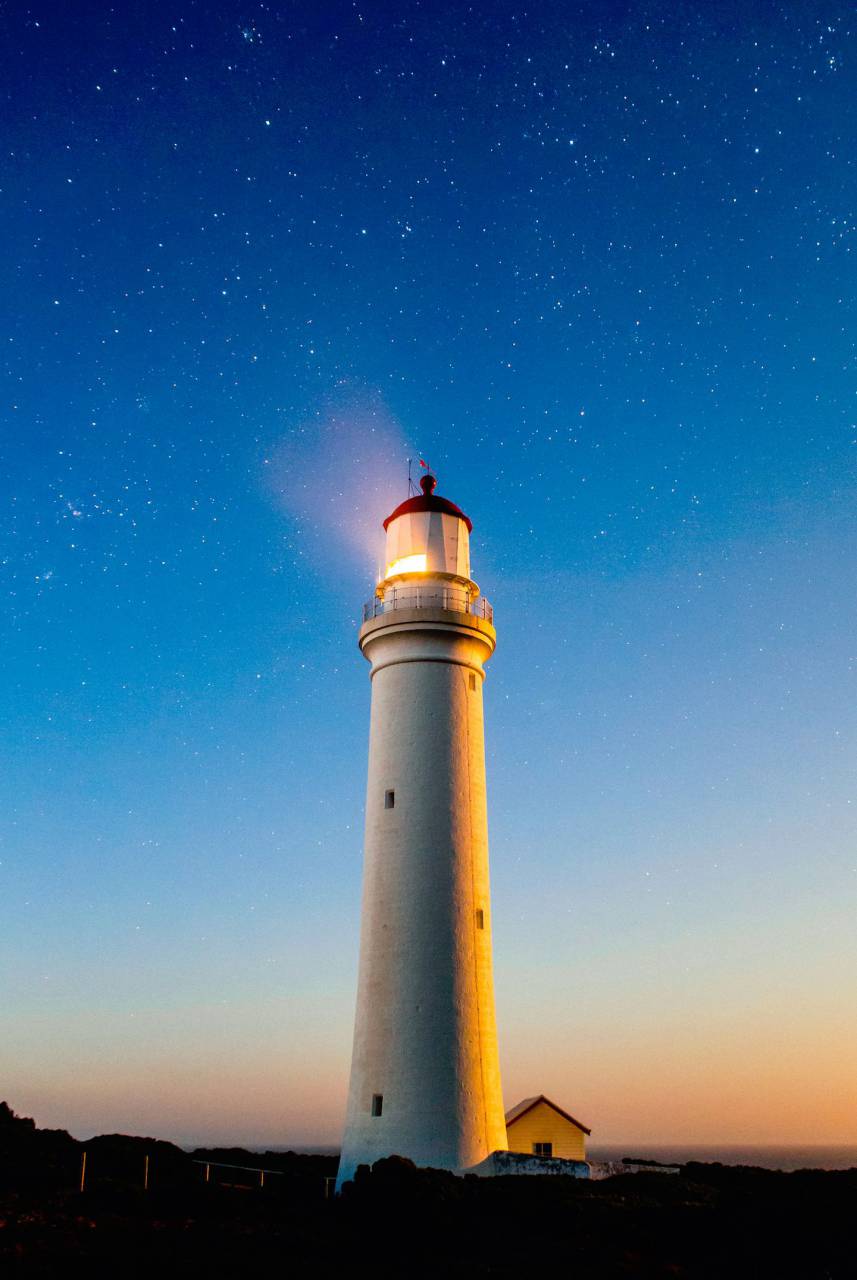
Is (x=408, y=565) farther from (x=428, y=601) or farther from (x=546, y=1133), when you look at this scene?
(x=546, y=1133)

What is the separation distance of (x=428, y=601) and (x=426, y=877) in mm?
6090

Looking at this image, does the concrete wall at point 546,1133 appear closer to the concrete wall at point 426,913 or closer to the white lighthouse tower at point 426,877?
the white lighthouse tower at point 426,877

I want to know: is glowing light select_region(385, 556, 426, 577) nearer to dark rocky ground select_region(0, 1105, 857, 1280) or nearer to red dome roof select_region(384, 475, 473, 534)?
red dome roof select_region(384, 475, 473, 534)

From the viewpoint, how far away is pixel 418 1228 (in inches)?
670

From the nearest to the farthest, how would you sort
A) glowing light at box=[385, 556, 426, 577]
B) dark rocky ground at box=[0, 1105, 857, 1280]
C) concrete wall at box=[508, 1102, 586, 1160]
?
dark rocky ground at box=[0, 1105, 857, 1280]
glowing light at box=[385, 556, 426, 577]
concrete wall at box=[508, 1102, 586, 1160]

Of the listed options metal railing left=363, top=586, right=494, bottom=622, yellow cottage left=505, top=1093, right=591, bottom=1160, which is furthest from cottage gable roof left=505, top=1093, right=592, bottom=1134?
metal railing left=363, top=586, right=494, bottom=622

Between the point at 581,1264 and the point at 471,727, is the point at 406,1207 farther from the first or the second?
the point at 471,727

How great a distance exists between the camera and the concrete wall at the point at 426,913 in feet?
67.8

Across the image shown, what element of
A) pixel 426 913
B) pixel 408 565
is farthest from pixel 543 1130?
pixel 408 565

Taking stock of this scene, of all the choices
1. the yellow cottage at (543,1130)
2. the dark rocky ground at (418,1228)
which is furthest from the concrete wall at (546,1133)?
the dark rocky ground at (418,1228)

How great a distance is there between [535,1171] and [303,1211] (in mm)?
4517

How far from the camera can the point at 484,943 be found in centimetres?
2220

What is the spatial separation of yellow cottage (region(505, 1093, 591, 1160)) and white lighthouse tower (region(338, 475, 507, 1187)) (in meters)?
4.04

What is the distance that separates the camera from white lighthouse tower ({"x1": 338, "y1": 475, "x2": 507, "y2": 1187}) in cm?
2072
